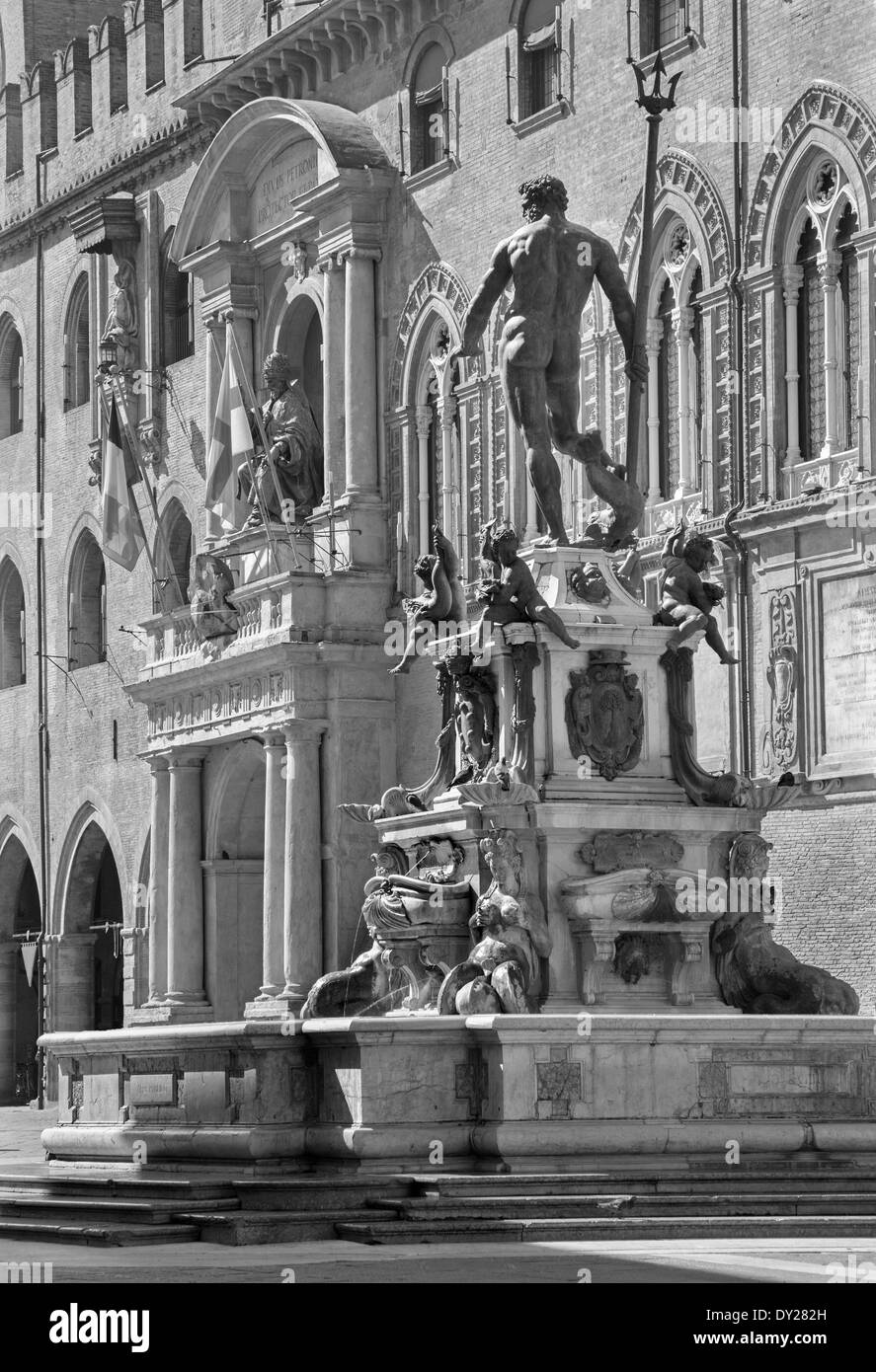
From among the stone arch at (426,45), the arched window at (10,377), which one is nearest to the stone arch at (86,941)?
the arched window at (10,377)

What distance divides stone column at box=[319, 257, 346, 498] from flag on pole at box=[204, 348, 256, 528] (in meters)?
0.97

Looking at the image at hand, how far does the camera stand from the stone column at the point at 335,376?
3638cm

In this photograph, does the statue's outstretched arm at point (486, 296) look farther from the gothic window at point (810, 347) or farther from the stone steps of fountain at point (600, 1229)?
the gothic window at point (810, 347)

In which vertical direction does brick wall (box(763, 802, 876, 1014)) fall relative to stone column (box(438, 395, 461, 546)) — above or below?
below

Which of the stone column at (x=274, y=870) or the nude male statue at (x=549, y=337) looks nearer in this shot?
the nude male statue at (x=549, y=337)

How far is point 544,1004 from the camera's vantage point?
18484 millimetres

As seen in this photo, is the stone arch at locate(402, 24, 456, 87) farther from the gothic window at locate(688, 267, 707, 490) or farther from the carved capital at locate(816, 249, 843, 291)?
the carved capital at locate(816, 249, 843, 291)

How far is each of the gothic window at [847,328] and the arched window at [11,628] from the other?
2186 centimetres

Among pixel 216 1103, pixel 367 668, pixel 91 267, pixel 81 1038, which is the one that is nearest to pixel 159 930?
pixel 367 668

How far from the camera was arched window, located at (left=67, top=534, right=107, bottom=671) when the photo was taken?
4475cm

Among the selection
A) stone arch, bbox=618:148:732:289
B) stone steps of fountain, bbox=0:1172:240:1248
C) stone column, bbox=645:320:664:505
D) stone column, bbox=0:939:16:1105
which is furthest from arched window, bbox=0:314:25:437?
stone steps of fountain, bbox=0:1172:240:1248

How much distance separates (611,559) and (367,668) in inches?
598
